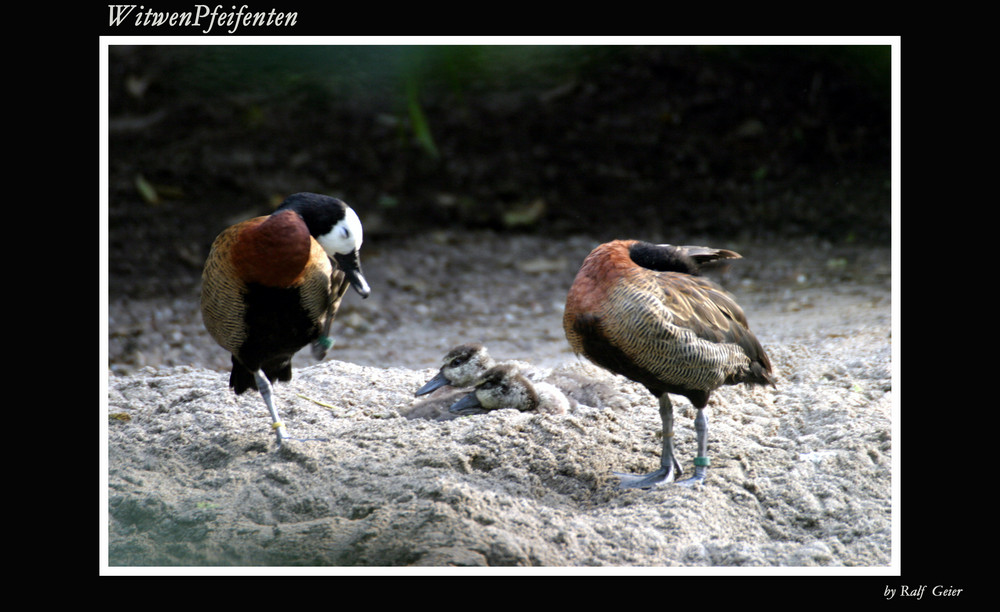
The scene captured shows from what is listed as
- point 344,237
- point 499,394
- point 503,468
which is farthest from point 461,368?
point 344,237

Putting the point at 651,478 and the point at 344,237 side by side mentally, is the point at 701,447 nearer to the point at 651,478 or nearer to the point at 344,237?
the point at 651,478

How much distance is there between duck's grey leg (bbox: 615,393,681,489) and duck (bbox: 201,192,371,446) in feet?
4.74

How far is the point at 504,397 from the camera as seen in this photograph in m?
4.49

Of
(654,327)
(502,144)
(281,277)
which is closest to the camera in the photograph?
(654,327)

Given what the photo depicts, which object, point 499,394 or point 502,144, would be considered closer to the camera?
point 499,394

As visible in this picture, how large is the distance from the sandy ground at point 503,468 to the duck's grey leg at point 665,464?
106 mm

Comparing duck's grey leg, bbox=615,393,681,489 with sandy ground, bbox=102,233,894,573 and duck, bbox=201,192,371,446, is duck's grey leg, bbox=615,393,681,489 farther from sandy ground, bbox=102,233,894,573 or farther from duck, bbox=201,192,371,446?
duck, bbox=201,192,371,446

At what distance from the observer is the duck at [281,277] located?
3676 millimetres

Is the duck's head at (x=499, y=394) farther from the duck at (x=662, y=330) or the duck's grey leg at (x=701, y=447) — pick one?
the duck's grey leg at (x=701, y=447)

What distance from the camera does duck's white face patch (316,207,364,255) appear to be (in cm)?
377

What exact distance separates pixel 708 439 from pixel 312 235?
7.08 feet

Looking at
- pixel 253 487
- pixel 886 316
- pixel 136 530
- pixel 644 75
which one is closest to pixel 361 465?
pixel 253 487

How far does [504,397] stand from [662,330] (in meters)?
1.18

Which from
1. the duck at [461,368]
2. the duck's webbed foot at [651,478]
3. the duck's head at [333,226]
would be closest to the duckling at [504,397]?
the duck at [461,368]
